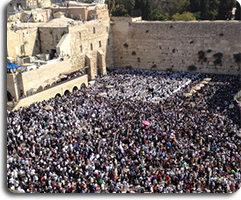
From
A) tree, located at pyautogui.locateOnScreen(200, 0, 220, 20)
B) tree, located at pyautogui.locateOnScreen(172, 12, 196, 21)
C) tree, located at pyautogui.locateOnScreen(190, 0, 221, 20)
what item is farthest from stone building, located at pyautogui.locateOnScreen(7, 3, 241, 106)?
tree, located at pyautogui.locateOnScreen(190, 0, 221, 20)

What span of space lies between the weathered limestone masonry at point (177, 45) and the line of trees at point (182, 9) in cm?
641

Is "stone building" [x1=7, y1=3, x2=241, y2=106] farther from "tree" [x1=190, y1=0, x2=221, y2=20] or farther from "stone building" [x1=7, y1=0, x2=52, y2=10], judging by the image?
"stone building" [x1=7, y1=0, x2=52, y2=10]

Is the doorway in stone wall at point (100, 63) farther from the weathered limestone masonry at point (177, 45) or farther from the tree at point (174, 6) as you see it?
the tree at point (174, 6)

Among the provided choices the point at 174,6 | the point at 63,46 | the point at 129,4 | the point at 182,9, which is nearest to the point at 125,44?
the point at 63,46

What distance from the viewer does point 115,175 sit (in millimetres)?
14555

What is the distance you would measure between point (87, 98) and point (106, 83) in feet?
16.9

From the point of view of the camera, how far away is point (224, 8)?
125ft

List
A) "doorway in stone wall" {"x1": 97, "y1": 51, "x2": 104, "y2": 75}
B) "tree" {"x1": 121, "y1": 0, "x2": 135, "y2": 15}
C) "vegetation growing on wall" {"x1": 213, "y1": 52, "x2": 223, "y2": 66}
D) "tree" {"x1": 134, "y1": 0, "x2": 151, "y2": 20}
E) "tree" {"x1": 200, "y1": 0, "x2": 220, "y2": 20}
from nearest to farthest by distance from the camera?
"vegetation growing on wall" {"x1": 213, "y1": 52, "x2": 223, "y2": 66} → "doorway in stone wall" {"x1": 97, "y1": 51, "x2": 104, "y2": 75} → "tree" {"x1": 200, "y1": 0, "x2": 220, "y2": 20} → "tree" {"x1": 134, "y1": 0, "x2": 151, "y2": 20} → "tree" {"x1": 121, "y1": 0, "x2": 135, "y2": 15}

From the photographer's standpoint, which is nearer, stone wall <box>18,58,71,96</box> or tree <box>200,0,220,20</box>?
stone wall <box>18,58,71,96</box>

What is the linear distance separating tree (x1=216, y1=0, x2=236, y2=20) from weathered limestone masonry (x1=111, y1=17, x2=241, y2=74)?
8.76 m

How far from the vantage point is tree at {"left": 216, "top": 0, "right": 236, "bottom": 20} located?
37.8 metres

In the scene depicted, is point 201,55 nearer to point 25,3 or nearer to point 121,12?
point 121,12

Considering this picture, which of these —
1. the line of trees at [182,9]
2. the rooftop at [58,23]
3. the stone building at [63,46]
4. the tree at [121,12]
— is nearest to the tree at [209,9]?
the line of trees at [182,9]

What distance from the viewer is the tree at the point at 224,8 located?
37812mm
